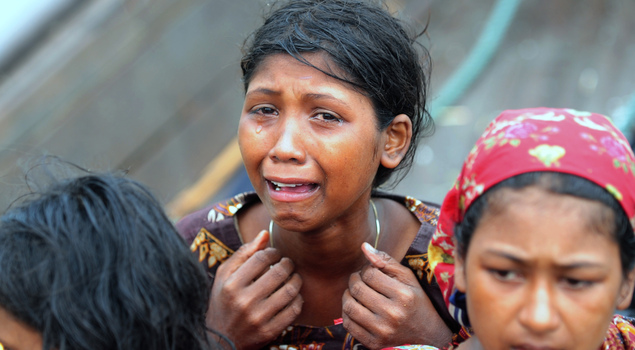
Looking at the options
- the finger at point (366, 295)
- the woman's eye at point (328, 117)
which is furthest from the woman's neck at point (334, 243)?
the woman's eye at point (328, 117)

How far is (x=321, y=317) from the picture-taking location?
7.39 ft

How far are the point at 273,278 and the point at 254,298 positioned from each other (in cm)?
9

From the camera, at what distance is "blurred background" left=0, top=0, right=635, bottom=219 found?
13.2 ft

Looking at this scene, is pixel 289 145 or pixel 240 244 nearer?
pixel 289 145

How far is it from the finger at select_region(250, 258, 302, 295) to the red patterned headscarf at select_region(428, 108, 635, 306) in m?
0.76

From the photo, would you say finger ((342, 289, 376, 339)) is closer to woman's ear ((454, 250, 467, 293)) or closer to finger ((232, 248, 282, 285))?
finger ((232, 248, 282, 285))

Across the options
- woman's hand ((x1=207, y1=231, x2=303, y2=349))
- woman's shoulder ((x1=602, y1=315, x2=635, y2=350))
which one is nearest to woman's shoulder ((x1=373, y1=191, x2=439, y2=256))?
woman's hand ((x1=207, y1=231, x2=303, y2=349))

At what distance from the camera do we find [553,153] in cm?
137

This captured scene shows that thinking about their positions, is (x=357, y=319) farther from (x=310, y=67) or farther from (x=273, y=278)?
(x=310, y=67)

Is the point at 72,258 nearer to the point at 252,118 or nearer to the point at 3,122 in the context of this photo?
the point at 252,118

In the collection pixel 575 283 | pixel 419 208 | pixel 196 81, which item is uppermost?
pixel 196 81

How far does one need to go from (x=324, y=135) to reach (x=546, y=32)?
373 centimetres

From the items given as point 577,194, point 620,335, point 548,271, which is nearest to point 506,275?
point 548,271

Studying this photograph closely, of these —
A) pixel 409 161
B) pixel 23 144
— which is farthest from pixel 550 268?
pixel 23 144
